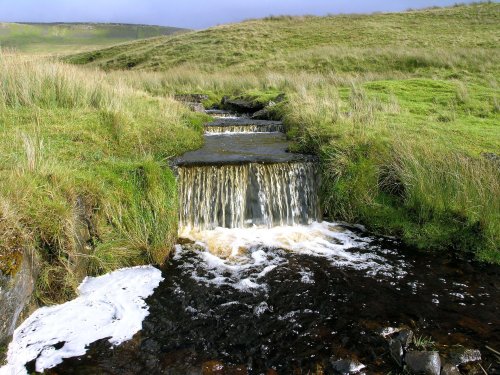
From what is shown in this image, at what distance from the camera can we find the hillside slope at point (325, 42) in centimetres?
3094

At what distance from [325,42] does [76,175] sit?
37525 millimetres

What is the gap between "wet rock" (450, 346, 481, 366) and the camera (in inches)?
181

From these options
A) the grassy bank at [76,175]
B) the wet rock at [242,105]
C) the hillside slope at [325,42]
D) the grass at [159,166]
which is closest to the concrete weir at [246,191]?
the grass at [159,166]

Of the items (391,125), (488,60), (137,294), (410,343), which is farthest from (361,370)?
(488,60)

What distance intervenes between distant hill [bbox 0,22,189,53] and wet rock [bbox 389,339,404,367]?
135 meters

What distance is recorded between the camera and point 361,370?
15.0 ft

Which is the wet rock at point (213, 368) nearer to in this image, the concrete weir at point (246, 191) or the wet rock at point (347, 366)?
the wet rock at point (347, 366)

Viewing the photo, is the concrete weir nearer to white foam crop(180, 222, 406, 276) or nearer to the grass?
white foam crop(180, 222, 406, 276)

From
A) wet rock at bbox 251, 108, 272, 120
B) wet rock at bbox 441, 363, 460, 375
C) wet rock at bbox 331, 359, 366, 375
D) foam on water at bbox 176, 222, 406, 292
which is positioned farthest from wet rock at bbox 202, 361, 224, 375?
wet rock at bbox 251, 108, 272, 120

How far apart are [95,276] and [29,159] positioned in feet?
6.41

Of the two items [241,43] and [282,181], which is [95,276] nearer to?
[282,181]

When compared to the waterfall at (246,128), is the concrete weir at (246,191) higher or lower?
lower

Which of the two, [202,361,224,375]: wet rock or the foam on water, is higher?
the foam on water

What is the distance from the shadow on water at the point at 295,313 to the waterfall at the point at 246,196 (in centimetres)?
128
